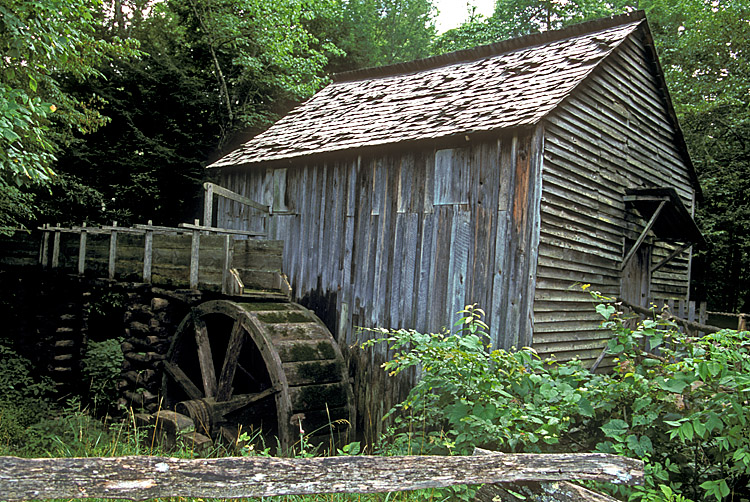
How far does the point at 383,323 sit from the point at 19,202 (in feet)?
23.5

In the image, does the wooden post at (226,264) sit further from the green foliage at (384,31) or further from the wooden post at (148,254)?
the green foliage at (384,31)

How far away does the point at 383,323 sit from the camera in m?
7.72

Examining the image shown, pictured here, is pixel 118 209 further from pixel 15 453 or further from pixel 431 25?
pixel 431 25

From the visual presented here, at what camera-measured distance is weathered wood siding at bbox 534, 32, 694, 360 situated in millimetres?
6727

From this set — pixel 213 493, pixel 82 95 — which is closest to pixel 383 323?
pixel 213 493

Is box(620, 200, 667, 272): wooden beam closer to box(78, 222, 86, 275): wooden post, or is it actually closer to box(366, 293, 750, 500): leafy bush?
box(366, 293, 750, 500): leafy bush

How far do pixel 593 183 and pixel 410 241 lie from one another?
2626 millimetres

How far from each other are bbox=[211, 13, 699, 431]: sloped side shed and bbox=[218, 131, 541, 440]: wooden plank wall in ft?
0.07

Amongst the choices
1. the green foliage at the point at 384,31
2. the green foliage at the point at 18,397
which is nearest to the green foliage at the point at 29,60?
the green foliage at the point at 18,397

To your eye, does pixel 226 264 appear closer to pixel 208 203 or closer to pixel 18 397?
pixel 208 203

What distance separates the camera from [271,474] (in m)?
2.42

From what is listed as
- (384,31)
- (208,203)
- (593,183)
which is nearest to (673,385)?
(593,183)

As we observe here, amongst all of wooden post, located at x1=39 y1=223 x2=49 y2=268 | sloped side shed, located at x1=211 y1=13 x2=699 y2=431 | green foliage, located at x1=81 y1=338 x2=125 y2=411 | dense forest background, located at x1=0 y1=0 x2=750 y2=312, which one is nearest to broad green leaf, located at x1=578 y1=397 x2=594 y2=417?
sloped side shed, located at x1=211 y1=13 x2=699 y2=431

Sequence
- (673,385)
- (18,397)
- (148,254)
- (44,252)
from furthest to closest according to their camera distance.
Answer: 1. (44,252)
2. (18,397)
3. (148,254)
4. (673,385)
